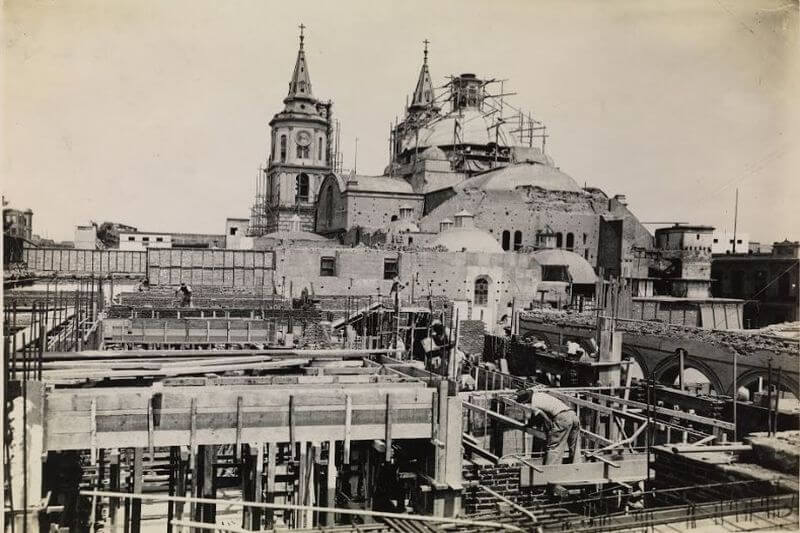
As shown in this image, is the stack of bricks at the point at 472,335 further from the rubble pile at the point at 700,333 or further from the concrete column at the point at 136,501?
the concrete column at the point at 136,501

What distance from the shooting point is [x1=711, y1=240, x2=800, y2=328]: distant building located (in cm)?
4616

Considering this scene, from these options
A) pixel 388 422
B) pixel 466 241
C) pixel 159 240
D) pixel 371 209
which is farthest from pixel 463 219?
pixel 388 422

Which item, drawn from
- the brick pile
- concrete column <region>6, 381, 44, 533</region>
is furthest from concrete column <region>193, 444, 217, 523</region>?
the brick pile

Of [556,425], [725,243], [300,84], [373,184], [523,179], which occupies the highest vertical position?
[300,84]

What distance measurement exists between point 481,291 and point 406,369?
90.6ft

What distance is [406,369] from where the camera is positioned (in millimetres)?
12258

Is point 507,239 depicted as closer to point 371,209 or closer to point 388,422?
point 371,209

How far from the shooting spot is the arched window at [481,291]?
3941 centimetres

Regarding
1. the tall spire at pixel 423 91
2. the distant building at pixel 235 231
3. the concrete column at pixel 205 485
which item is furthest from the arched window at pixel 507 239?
the concrete column at pixel 205 485

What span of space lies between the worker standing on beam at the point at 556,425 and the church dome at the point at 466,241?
28411mm

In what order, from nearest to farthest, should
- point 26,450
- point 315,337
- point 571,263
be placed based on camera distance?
point 26,450 → point 315,337 → point 571,263

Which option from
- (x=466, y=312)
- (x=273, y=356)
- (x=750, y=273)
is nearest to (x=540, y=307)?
(x=466, y=312)

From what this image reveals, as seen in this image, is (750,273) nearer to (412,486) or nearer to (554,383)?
(554,383)

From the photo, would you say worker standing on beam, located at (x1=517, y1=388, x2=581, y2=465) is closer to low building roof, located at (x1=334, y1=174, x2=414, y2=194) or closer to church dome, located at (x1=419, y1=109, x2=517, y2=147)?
low building roof, located at (x1=334, y1=174, x2=414, y2=194)
